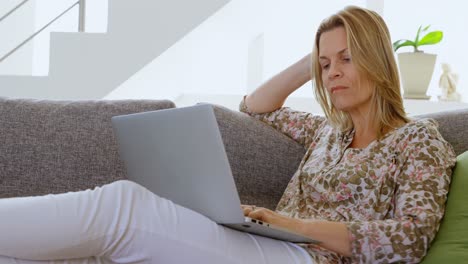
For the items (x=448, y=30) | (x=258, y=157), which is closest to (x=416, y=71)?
(x=448, y=30)

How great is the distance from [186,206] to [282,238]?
0.21 meters

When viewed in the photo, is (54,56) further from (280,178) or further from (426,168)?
(426,168)

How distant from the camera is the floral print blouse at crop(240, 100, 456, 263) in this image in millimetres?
1532

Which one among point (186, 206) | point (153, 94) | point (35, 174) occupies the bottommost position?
point (153, 94)

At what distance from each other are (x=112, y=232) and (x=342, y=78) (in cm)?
76

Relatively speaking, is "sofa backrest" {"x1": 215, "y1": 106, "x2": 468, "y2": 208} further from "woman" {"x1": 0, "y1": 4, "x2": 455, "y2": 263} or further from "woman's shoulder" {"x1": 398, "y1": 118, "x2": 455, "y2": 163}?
"woman's shoulder" {"x1": 398, "y1": 118, "x2": 455, "y2": 163}

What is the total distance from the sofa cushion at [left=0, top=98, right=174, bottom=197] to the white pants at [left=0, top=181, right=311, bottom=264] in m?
0.63

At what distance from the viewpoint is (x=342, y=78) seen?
5.81 ft

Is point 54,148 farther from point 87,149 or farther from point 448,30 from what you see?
point 448,30

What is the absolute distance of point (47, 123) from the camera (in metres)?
1.99

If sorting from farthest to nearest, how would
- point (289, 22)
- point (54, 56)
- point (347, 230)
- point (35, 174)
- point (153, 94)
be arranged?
point (289, 22), point (153, 94), point (54, 56), point (35, 174), point (347, 230)

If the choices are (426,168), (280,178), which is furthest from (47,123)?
(426,168)

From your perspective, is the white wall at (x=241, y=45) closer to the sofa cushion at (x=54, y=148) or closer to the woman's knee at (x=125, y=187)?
the sofa cushion at (x=54, y=148)

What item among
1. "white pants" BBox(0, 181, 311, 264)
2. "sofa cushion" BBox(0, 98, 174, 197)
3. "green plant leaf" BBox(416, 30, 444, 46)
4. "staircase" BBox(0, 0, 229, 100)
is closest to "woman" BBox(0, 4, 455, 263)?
"white pants" BBox(0, 181, 311, 264)
